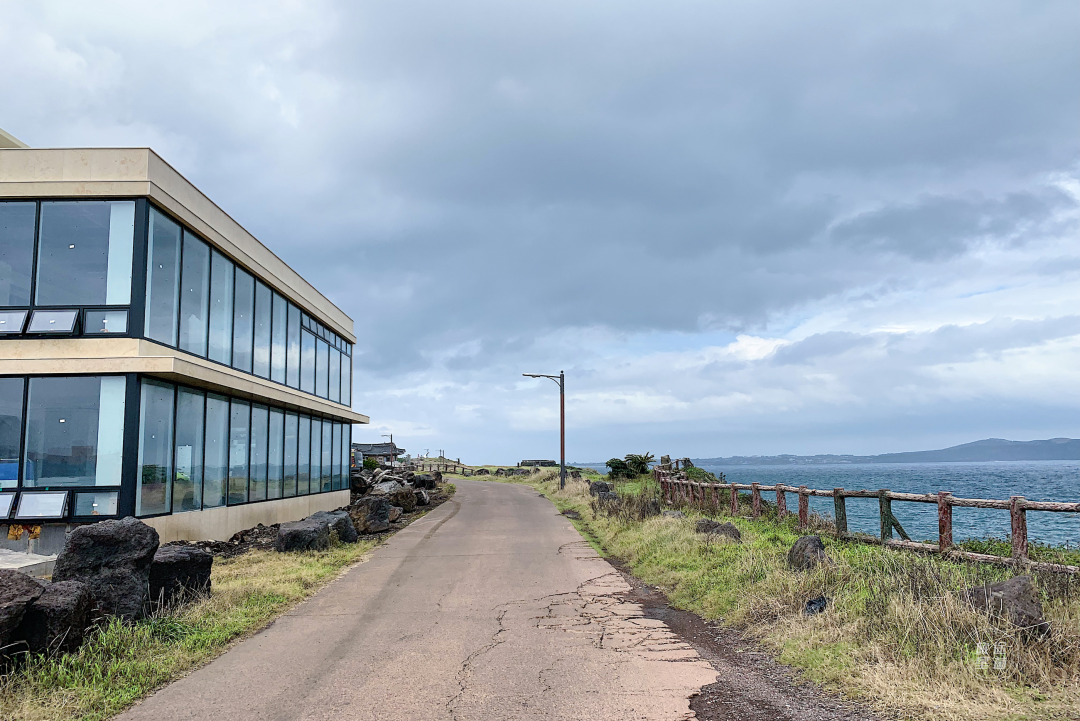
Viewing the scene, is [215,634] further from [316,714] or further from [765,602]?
[765,602]

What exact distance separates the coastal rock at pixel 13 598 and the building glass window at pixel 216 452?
423 inches

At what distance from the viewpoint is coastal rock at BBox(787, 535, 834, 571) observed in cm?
941

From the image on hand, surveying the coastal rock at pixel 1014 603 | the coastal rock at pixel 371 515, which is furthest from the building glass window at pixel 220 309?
the coastal rock at pixel 1014 603

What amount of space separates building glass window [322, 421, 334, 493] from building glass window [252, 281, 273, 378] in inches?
268

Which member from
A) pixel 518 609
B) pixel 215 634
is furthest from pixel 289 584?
pixel 518 609

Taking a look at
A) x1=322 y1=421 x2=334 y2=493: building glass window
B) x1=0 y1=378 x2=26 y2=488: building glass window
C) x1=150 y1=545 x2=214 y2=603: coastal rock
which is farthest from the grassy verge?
x1=322 y1=421 x2=334 y2=493: building glass window

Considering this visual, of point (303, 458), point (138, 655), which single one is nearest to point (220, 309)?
point (303, 458)

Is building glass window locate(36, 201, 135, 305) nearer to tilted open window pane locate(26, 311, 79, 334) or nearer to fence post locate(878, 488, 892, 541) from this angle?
tilted open window pane locate(26, 311, 79, 334)

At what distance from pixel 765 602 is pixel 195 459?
13044 mm

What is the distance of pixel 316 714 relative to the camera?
5.81 metres

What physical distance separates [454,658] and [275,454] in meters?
16.2

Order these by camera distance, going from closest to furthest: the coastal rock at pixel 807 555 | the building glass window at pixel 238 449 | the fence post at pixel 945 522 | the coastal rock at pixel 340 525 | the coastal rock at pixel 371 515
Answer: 1. the coastal rock at pixel 807 555
2. the fence post at pixel 945 522
3. the coastal rock at pixel 340 525
4. the building glass window at pixel 238 449
5. the coastal rock at pixel 371 515

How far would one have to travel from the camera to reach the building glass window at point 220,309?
58.2 ft

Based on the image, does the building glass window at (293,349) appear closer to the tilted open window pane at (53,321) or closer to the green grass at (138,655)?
the tilted open window pane at (53,321)
